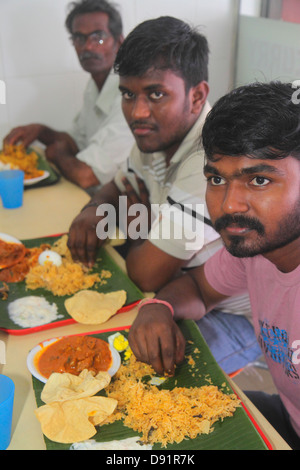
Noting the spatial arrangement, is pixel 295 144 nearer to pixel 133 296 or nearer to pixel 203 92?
pixel 133 296

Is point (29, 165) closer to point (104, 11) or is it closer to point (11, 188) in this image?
point (11, 188)

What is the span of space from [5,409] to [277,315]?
2.13ft

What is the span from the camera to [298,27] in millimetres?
2965

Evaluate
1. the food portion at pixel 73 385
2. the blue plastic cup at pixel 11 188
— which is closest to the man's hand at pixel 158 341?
the food portion at pixel 73 385

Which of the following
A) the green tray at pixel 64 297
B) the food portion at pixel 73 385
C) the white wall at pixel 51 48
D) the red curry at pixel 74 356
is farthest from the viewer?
the white wall at pixel 51 48

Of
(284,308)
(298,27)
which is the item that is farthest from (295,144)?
(298,27)

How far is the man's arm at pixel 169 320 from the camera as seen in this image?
1.10 meters

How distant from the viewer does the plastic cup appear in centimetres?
88

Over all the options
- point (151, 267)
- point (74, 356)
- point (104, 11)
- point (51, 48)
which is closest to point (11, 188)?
point (151, 267)

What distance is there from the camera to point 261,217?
3.35 feet

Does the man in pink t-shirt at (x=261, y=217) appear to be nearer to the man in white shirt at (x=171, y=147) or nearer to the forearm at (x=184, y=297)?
the forearm at (x=184, y=297)

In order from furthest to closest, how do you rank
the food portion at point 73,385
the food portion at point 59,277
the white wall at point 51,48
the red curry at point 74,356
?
the white wall at point 51,48
the food portion at point 59,277
the red curry at point 74,356
the food portion at point 73,385

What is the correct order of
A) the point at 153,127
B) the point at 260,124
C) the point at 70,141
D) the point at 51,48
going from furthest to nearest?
the point at 51,48, the point at 70,141, the point at 153,127, the point at 260,124

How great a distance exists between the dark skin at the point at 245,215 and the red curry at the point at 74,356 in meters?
0.08
